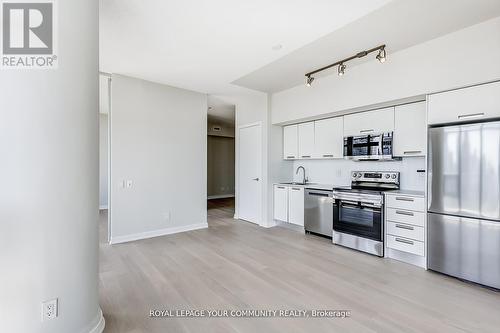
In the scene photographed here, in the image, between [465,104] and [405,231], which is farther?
[405,231]

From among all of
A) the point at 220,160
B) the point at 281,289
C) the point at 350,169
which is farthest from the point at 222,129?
the point at 281,289

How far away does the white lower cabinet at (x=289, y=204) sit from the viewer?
4845 mm

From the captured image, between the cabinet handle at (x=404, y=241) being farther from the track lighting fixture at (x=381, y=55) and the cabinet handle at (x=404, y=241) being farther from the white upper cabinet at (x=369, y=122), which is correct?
the track lighting fixture at (x=381, y=55)

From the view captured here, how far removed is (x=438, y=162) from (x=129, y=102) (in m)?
4.59

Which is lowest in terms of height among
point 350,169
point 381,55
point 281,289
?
point 281,289

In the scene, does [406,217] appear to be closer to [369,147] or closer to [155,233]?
[369,147]

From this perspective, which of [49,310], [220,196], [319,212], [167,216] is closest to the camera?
[49,310]

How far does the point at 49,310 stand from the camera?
1.62 m

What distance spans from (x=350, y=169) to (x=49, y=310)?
436 cm

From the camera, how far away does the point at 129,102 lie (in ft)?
14.2

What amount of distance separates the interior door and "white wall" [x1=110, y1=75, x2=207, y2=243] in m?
1.06

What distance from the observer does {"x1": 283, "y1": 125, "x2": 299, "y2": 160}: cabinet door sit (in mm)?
5270

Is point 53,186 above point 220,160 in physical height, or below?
below

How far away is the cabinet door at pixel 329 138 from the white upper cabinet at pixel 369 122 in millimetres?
138
